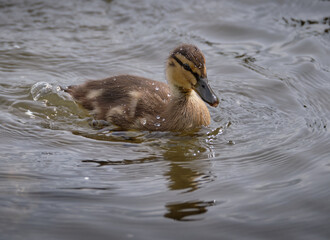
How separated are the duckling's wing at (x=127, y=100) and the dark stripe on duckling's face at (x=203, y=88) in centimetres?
37

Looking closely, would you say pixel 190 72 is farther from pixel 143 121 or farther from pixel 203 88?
pixel 143 121

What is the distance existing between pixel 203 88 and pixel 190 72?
18cm

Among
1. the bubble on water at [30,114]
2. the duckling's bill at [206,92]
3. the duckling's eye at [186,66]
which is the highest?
the duckling's eye at [186,66]

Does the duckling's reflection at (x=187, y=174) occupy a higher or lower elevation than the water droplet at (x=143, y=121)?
higher

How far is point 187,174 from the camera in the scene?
3520mm

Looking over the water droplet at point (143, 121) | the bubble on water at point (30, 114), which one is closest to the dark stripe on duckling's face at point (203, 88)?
the water droplet at point (143, 121)

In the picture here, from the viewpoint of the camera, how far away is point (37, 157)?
12.2 ft

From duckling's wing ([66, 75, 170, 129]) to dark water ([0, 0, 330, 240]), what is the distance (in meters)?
0.16

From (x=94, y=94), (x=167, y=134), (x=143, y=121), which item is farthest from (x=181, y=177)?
(x=94, y=94)

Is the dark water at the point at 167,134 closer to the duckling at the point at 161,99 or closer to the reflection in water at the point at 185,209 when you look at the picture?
the reflection in water at the point at 185,209

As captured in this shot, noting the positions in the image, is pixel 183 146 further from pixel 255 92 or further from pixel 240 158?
pixel 255 92

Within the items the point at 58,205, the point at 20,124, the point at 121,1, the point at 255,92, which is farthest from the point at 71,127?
the point at 121,1

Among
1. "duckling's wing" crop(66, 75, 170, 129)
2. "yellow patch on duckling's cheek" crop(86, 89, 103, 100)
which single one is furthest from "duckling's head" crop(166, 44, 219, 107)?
"yellow patch on duckling's cheek" crop(86, 89, 103, 100)

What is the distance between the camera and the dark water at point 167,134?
296cm
